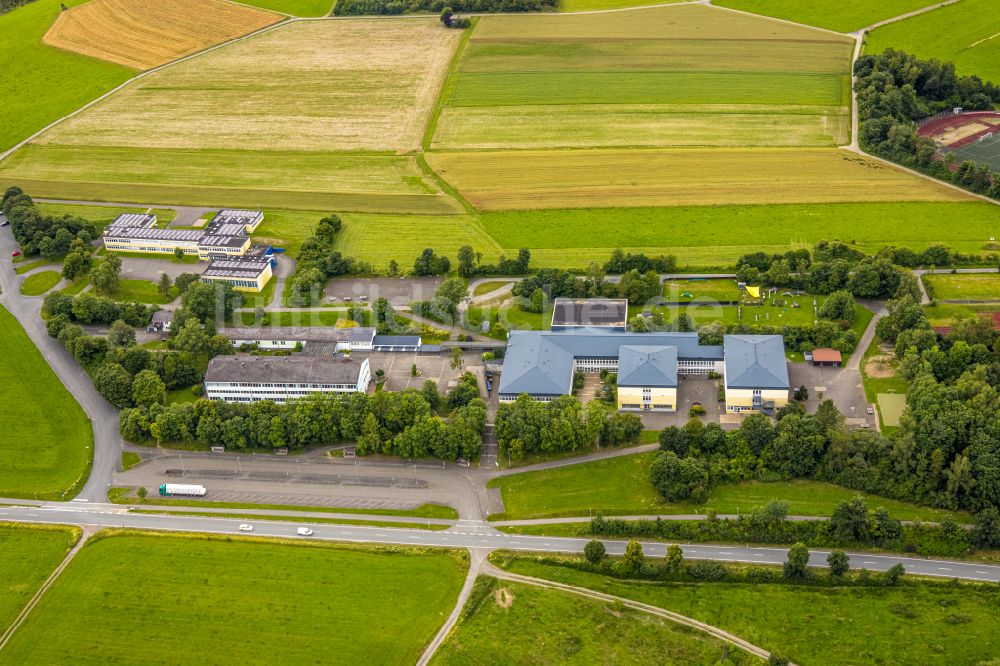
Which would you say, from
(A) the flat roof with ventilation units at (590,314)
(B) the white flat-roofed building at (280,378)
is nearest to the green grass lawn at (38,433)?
(B) the white flat-roofed building at (280,378)

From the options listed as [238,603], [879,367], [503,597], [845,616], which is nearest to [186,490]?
[238,603]

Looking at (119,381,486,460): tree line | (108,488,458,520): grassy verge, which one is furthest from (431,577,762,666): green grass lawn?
(119,381,486,460): tree line

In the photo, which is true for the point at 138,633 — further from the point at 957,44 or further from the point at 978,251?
the point at 957,44

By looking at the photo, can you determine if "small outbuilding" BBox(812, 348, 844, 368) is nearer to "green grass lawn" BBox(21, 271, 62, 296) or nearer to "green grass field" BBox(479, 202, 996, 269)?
"green grass field" BBox(479, 202, 996, 269)

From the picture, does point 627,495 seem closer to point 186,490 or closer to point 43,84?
point 186,490

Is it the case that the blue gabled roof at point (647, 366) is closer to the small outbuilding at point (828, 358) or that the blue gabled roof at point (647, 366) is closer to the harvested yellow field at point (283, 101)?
the small outbuilding at point (828, 358)

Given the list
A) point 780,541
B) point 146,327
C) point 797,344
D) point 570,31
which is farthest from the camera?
point 570,31

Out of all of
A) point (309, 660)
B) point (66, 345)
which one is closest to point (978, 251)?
point (309, 660)
